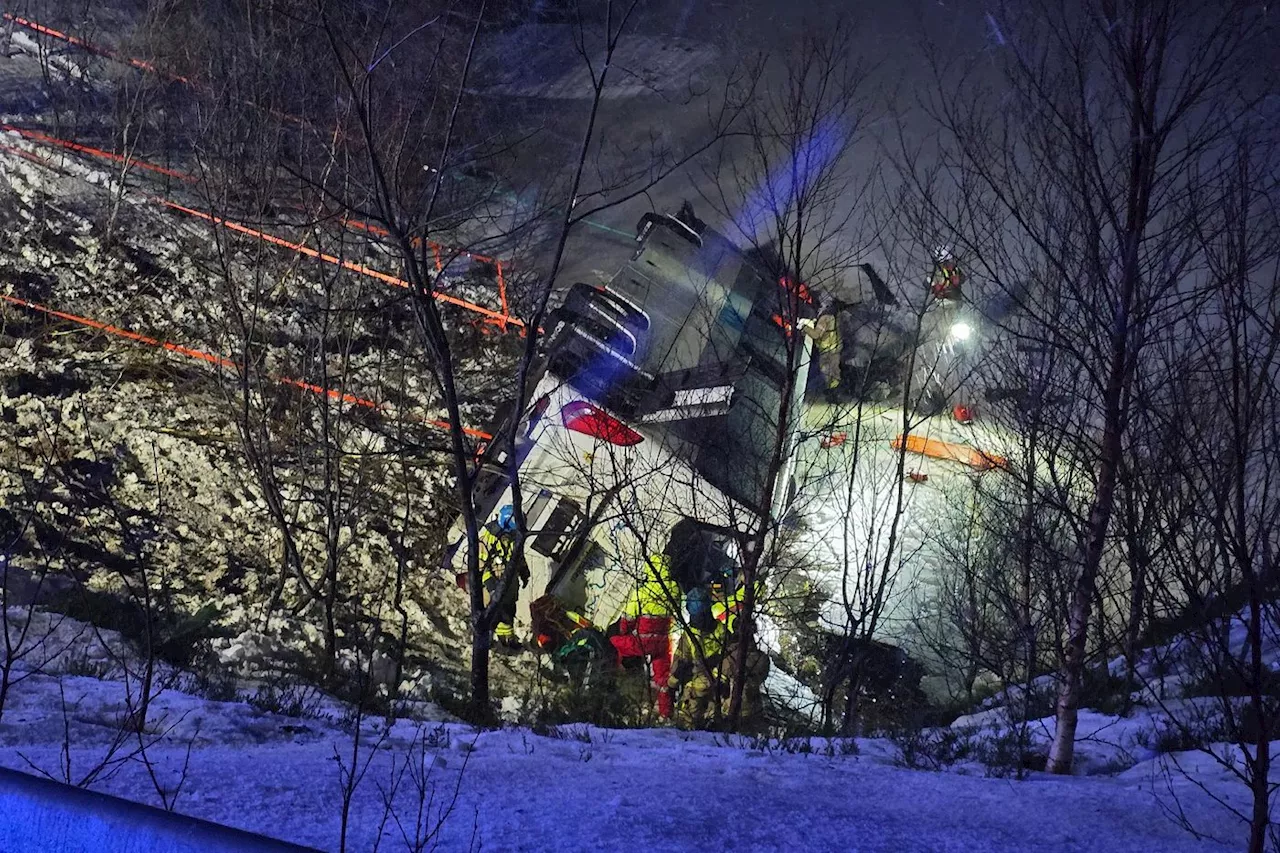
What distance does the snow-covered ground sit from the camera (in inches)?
150

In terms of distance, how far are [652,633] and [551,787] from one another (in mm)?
5637

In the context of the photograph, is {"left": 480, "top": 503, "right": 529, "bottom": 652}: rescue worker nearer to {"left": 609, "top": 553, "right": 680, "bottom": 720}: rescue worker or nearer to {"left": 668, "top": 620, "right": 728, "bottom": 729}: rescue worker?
{"left": 609, "top": 553, "right": 680, "bottom": 720}: rescue worker

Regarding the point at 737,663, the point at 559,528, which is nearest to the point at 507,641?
the point at 559,528

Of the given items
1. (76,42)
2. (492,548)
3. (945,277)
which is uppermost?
(76,42)

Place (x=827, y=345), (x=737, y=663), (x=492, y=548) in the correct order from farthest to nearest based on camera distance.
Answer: (x=827, y=345) → (x=492, y=548) → (x=737, y=663)

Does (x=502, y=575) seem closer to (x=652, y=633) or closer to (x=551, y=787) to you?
(x=652, y=633)

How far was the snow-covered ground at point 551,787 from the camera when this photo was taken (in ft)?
12.5

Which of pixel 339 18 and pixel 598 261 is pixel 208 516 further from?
pixel 598 261

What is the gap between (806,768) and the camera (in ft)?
17.1

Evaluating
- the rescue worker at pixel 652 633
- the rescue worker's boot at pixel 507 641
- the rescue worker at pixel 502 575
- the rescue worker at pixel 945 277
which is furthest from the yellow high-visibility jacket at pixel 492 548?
the rescue worker at pixel 945 277

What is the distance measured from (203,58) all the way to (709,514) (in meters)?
10.9

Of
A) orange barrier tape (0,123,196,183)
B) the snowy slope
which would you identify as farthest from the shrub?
orange barrier tape (0,123,196,183)

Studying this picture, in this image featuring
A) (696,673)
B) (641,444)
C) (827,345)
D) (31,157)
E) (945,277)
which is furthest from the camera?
(31,157)

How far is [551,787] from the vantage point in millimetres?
4410
